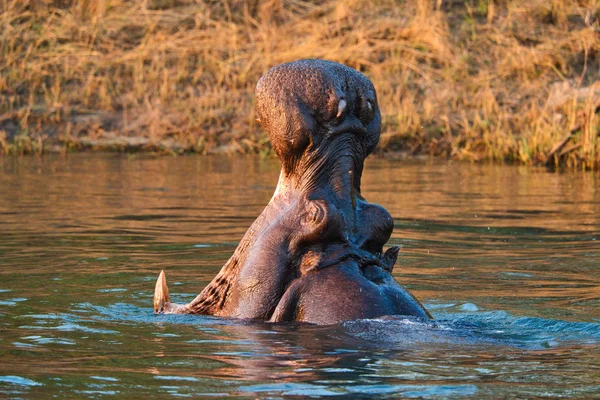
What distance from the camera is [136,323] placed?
511 cm

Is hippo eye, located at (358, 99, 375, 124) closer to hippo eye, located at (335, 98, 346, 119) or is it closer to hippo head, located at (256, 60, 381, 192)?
hippo head, located at (256, 60, 381, 192)

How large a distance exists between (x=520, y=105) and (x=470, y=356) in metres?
13.0

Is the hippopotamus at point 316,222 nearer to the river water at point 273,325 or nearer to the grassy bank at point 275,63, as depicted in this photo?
the river water at point 273,325

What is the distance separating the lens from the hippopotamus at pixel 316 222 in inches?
169

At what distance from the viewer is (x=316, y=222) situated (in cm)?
428

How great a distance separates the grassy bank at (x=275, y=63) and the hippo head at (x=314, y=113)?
10752 millimetres

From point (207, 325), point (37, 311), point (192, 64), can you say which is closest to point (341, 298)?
point (207, 325)

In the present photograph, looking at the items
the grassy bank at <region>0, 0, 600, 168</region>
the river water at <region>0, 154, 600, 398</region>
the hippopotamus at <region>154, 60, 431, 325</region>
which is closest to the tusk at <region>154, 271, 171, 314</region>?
the river water at <region>0, 154, 600, 398</region>

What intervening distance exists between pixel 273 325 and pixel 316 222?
16.5 inches

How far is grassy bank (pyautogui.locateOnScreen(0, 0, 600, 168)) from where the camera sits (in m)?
16.4

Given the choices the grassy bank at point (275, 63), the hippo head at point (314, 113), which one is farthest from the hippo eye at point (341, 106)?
the grassy bank at point (275, 63)

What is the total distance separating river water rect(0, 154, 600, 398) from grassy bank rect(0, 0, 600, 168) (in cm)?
336

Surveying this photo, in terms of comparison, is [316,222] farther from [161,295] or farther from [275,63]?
[275,63]

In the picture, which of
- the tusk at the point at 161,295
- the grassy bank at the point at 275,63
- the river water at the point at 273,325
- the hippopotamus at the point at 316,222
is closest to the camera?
the river water at the point at 273,325
